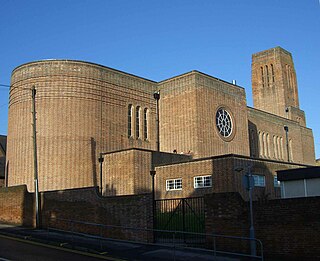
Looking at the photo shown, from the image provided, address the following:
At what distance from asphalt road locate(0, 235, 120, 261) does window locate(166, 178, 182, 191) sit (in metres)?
12.0

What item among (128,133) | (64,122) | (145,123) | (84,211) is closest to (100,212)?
(84,211)

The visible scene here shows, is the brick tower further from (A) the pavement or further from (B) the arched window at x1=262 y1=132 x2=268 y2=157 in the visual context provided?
(A) the pavement

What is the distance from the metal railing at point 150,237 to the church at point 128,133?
23.1 feet

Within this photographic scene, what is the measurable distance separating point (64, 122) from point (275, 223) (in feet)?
64.9

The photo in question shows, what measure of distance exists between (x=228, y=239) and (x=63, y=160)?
17.3 meters

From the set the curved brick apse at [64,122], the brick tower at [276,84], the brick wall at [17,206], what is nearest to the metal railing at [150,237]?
the brick wall at [17,206]

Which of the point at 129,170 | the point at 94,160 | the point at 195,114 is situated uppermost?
the point at 195,114

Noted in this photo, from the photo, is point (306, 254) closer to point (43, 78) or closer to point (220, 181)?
point (220, 181)

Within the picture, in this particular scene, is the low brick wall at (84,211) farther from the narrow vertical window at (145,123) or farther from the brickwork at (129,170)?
the narrow vertical window at (145,123)

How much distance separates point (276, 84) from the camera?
67000mm

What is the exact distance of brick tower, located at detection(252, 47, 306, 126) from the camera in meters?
65.6

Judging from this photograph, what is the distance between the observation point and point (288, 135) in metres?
54.9

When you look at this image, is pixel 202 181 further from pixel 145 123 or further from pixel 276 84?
pixel 276 84

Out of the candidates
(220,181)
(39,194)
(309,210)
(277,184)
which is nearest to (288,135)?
(277,184)
